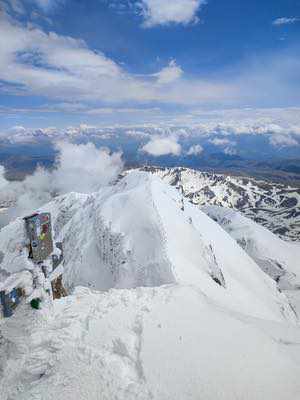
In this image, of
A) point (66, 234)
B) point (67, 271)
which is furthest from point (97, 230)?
point (66, 234)

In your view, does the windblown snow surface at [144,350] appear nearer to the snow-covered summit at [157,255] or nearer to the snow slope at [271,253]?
the snow-covered summit at [157,255]

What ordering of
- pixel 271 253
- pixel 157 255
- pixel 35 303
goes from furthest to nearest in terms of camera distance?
pixel 271 253 → pixel 157 255 → pixel 35 303

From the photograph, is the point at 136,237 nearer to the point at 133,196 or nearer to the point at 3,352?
the point at 133,196

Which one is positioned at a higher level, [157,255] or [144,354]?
[144,354]

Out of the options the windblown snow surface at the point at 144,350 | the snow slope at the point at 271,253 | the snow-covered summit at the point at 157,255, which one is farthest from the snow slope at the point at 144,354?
the snow slope at the point at 271,253

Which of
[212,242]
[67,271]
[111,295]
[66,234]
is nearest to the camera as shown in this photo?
[111,295]

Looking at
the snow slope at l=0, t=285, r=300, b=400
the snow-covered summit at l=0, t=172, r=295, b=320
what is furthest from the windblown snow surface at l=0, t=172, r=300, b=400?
the snow-covered summit at l=0, t=172, r=295, b=320

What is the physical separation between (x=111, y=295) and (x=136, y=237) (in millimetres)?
44377

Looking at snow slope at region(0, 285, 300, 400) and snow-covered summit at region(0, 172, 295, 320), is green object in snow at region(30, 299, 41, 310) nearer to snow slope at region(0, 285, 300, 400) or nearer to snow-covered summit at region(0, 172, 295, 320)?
snow slope at region(0, 285, 300, 400)

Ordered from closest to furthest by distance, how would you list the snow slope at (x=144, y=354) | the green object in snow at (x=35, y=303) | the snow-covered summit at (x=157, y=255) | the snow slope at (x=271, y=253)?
the snow slope at (x=144, y=354) < the green object in snow at (x=35, y=303) < the snow-covered summit at (x=157, y=255) < the snow slope at (x=271, y=253)

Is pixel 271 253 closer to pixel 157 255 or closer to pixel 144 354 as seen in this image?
pixel 157 255

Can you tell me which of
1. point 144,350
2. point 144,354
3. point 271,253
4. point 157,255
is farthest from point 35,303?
point 271,253

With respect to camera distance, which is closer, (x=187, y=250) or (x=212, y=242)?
(x=187, y=250)

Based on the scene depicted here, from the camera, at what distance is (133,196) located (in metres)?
90.1
